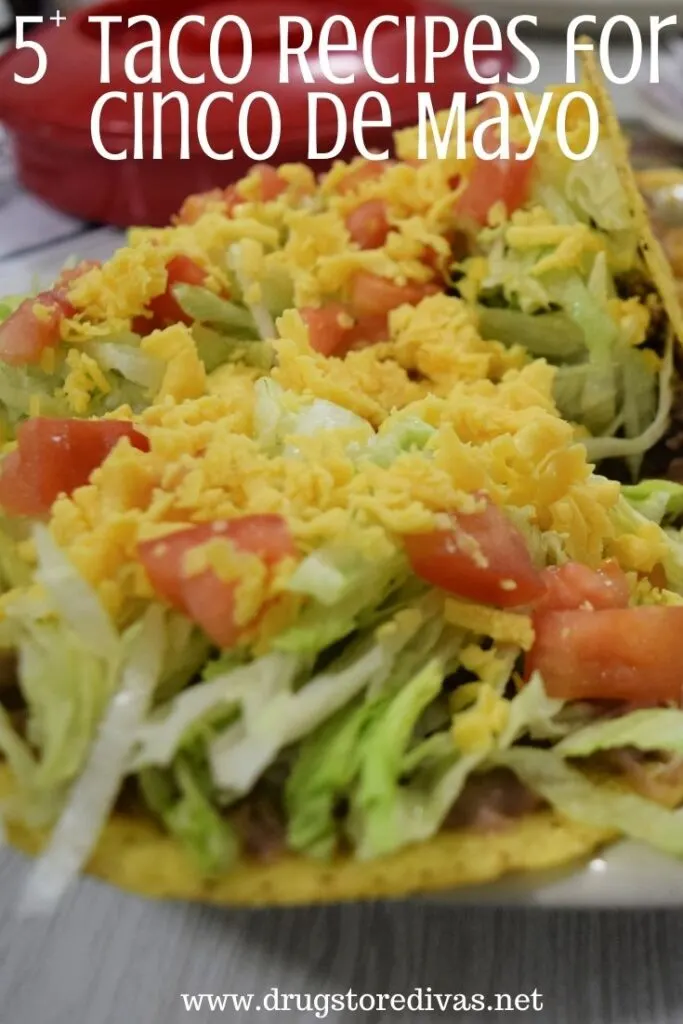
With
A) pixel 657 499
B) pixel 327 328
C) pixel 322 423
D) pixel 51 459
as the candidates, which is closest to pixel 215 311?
pixel 327 328

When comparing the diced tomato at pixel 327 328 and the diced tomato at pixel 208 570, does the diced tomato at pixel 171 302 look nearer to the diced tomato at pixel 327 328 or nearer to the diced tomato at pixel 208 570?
the diced tomato at pixel 327 328

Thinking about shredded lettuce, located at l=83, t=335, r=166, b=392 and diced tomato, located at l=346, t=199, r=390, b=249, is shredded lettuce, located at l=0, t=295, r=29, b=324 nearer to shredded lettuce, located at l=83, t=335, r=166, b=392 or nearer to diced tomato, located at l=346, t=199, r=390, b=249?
shredded lettuce, located at l=83, t=335, r=166, b=392

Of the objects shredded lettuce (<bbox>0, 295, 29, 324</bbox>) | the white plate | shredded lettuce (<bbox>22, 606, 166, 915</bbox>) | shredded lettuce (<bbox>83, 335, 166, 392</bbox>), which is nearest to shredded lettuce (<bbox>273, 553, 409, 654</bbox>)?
shredded lettuce (<bbox>22, 606, 166, 915</bbox>)

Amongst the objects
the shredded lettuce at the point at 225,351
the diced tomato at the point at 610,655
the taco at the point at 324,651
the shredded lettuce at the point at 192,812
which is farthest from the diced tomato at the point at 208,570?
the shredded lettuce at the point at 225,351

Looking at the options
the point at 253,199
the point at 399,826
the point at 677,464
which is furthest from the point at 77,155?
the point at 399,826

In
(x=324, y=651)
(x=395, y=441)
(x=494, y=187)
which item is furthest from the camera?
(x=494, y=187)

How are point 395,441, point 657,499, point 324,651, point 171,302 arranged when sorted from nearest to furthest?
1. point 324,651
2. point 395,441
3. point 657,499
4. point 171,302

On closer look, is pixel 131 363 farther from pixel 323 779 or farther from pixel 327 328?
pixel 323 779
